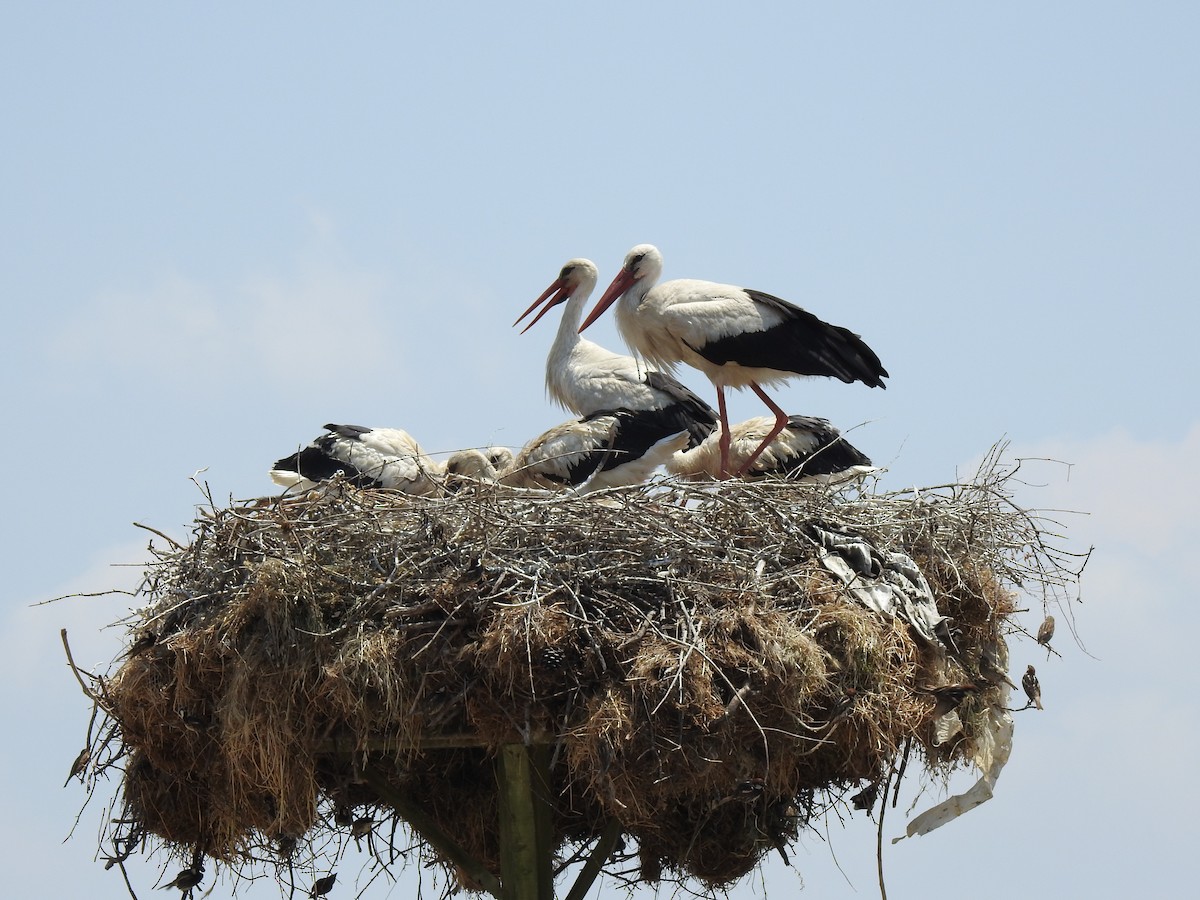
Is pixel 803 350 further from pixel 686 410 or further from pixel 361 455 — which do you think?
pixel 361 455

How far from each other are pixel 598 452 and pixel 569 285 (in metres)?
1.92

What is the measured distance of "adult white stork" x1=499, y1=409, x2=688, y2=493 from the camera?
10086mm

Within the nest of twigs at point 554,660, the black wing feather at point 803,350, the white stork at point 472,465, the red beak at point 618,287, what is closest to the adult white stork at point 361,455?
the white stork at point 472,465

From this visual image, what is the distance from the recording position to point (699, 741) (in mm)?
6020

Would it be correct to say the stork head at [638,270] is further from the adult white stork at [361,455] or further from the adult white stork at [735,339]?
the adult white stork at [361,455]

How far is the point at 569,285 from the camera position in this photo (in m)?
11.6

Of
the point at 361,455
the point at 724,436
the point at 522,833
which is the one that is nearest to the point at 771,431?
the point at 724,436

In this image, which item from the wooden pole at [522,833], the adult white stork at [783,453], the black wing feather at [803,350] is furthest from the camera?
the adult white stork at [783,453]

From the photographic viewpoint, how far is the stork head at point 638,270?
10.3 meters

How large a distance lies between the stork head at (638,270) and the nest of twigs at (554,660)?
339 cm

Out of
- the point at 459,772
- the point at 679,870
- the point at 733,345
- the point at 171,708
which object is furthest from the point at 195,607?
the point at 733,345

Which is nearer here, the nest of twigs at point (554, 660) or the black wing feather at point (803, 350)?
the nest of twigs at point (554, 660)

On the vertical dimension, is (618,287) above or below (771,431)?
above

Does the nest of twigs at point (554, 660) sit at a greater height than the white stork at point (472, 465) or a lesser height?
lesser
